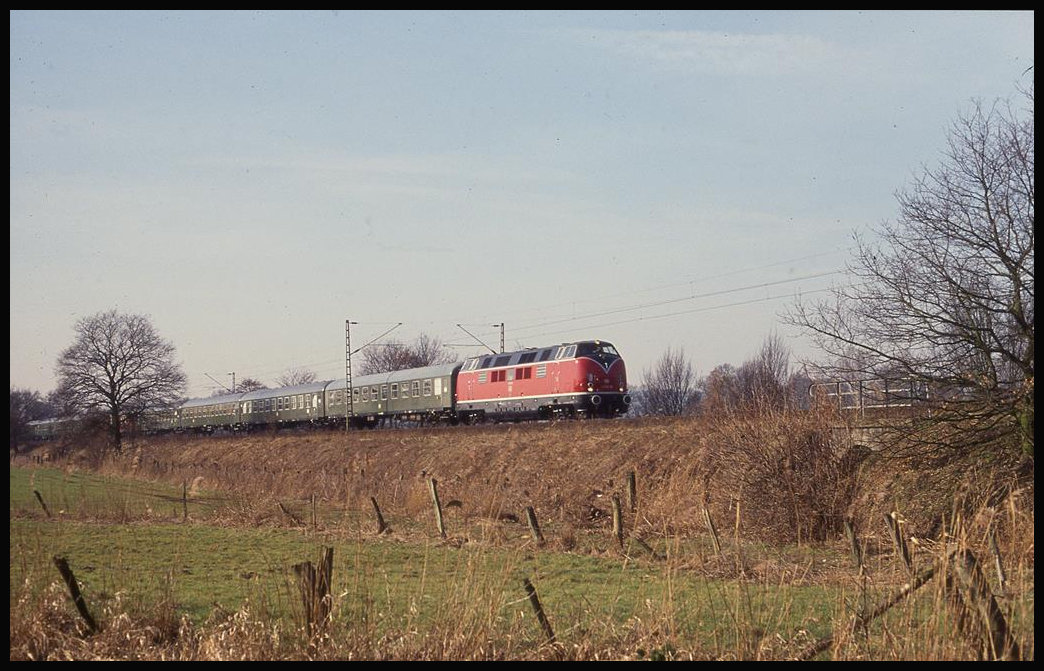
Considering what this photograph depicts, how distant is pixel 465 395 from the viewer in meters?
49.9

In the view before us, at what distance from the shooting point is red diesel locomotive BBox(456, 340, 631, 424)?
141 ft

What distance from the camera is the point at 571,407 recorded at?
143 ft

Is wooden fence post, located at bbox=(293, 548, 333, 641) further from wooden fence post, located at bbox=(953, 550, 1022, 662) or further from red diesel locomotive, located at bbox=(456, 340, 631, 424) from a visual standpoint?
red diesel locomotive, located at bbox=(456, 340, 631, 424)

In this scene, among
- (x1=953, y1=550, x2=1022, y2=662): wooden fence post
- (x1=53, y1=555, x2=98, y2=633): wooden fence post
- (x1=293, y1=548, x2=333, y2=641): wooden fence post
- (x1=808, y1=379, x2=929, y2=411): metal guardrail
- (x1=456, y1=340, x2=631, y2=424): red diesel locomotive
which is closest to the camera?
(x1=953, y1=550, x2=1022, y2=662): wooden fence post

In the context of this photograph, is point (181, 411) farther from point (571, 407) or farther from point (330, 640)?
point (330, 640)

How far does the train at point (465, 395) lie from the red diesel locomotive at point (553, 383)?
0.04 meters

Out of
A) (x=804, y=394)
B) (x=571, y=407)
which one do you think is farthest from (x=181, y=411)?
(x=804, y=394)

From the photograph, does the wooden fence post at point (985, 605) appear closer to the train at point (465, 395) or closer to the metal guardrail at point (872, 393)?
the metal guardrail at point (872, 393)

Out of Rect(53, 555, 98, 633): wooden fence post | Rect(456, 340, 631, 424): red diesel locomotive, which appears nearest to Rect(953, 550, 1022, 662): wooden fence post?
Rect(53, 555, 98, 633): wooden fence post

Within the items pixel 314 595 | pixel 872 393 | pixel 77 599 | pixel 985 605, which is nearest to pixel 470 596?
pixel 314 595

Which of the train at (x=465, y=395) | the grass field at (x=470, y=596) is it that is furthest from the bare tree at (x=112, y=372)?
the grass field at (x=470, y=596)

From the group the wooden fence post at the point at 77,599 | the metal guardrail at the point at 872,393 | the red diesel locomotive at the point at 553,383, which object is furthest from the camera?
the red diesel locomotive at the point at 553,383

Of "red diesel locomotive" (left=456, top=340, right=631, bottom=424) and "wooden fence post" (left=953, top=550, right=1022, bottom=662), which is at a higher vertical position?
"red diesel locomotive" (left=456, top=340, right=631, bottom=424)

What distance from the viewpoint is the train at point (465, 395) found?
→ 43.4m
